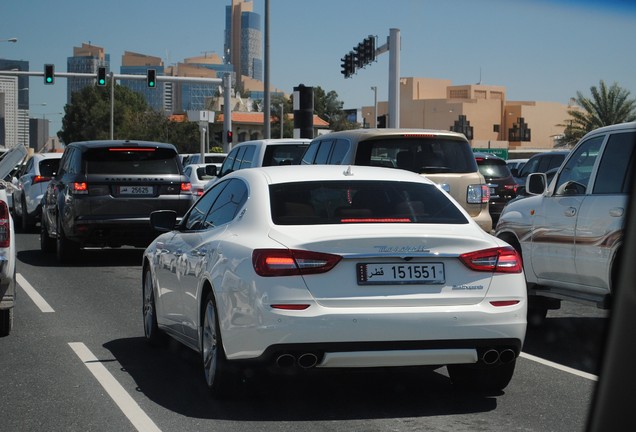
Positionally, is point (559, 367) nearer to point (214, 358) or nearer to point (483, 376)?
point (483, 376)

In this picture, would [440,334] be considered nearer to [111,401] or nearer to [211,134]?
[111,401]

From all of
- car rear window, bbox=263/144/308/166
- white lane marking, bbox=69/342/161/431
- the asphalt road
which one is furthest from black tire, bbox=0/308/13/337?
car rear window, bbox=263/144/308/166

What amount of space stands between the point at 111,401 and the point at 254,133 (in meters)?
174

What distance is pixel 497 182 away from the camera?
2864 centimetres

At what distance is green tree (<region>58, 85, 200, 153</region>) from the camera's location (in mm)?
127250

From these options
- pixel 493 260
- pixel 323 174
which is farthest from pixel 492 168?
pixel 493 260

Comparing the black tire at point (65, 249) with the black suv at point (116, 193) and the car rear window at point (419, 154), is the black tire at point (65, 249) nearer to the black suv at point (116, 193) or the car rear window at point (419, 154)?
the black suv at point (116, 193)

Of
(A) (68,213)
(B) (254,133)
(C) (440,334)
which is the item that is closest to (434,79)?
(B) (254,133)

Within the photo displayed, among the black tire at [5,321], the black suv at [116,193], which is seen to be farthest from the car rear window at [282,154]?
the black tire at [5,321]

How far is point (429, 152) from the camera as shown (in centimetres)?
1572

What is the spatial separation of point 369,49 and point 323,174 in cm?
3278

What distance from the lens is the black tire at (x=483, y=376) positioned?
730cm

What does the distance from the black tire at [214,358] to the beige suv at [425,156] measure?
7.93 meters

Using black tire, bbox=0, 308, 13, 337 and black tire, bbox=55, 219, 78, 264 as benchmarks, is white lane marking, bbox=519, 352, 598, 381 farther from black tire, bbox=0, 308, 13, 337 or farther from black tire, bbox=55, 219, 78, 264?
black tire, bbox=55, 219, 78, 264
